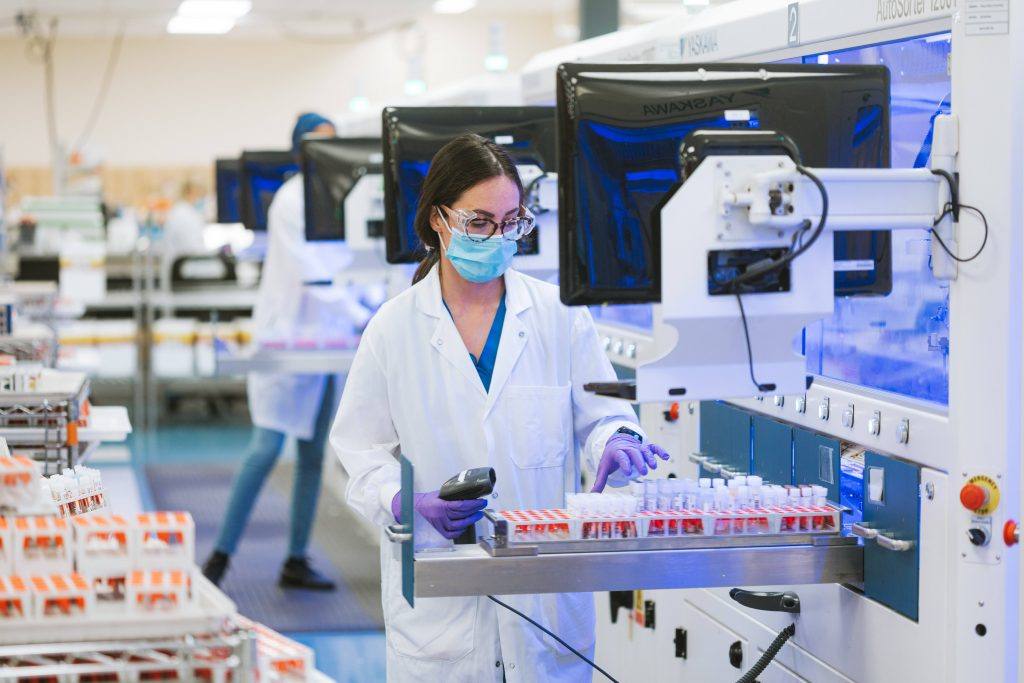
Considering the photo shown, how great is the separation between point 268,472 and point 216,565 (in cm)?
43

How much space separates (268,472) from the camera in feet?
17.5

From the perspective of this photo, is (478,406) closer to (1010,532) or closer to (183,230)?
(1010,532)

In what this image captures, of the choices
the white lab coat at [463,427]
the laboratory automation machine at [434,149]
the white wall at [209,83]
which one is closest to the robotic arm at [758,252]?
the white lab coat at [463,427]

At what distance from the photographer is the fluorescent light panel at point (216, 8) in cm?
1144

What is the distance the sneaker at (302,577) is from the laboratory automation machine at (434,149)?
246 centimetres

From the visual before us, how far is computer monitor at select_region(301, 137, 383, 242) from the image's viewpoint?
4672mm

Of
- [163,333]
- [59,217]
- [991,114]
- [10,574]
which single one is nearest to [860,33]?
[991,114]

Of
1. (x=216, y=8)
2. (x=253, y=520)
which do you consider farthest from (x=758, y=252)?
(x=216, y=8)

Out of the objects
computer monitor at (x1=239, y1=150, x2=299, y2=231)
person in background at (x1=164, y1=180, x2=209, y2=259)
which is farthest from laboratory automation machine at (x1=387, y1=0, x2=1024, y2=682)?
person in background at (x1=164, y1=180, x2=209, y2=259)

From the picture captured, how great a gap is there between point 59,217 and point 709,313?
23.3 feet

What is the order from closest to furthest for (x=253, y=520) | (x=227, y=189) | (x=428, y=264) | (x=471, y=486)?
(x=471, y=486) < (x=428, y=264) < (x=227, y=189) < (x=253, y=520)

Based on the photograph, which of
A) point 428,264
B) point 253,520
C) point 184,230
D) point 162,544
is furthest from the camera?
point 184,230

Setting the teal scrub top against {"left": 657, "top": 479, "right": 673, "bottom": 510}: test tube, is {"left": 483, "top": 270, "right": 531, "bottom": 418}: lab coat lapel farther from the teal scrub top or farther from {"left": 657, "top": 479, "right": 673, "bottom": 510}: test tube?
{"left": 657, "top": 479, "right": 673, "bottom": 510}: test tube

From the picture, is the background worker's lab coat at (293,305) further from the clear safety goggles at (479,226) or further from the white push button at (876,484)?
the white push button at (876,484)
